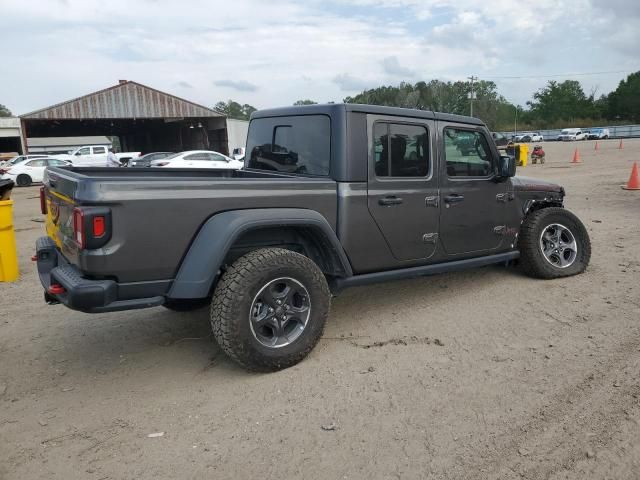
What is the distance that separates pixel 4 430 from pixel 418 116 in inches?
148

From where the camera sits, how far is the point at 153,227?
322 cm

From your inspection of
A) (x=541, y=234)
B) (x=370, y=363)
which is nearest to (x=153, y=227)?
(x=370, y=363)

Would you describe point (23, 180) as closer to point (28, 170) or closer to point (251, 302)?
point (28, 170)

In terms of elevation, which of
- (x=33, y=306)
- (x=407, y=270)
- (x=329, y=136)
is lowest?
(x=33, y=306)

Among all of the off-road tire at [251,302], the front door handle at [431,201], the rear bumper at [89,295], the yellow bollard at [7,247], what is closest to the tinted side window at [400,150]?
the front door handle at [431,201]

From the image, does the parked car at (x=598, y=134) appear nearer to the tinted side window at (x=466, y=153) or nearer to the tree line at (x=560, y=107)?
the tree line at (x=560, y=107)

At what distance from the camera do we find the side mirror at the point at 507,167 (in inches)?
194

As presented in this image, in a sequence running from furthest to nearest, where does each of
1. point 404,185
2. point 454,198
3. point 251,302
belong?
point 454,198 → point 404,185 → point 251,302

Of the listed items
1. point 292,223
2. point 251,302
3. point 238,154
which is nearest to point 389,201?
point 292,223

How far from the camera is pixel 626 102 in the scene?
3354 inches

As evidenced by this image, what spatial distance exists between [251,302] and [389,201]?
56.7 inches

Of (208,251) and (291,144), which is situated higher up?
(291,144)

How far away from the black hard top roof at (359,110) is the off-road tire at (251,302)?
4.06 ft

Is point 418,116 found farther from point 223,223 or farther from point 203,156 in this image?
point 203,156
